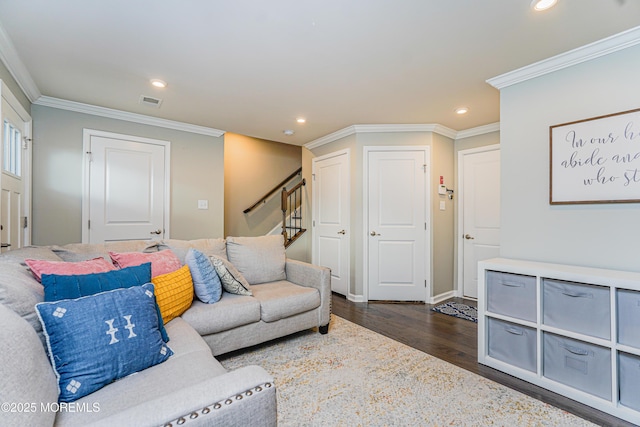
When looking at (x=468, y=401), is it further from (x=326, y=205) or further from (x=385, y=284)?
(x=326, y=205)

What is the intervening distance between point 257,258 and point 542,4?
2.71 meters

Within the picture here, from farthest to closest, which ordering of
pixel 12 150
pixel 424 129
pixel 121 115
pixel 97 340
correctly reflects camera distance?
pixel 424 129 < pixel 121 115 < pixel 12 150 < pixel 97 340

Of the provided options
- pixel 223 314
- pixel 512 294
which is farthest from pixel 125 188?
pixel 512 294

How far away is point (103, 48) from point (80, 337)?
204 centimetres

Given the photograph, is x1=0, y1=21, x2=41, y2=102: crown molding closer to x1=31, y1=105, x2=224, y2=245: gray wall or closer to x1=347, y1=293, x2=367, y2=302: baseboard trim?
x1=31, y1=105, x2=224, y2=245: gray wall

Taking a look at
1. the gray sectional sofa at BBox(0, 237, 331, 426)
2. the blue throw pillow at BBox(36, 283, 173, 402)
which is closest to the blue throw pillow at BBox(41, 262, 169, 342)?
the gray sectional sofa at BBox(0, 237, 331, 426)

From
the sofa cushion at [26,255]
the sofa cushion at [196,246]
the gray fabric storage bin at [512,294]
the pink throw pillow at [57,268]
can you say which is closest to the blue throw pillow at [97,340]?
the pink throw pillow at [57,268]

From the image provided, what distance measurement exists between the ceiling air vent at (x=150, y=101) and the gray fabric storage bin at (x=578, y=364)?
388cm

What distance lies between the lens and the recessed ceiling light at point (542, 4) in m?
1.63

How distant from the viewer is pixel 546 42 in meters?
2.00

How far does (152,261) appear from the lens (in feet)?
6.54

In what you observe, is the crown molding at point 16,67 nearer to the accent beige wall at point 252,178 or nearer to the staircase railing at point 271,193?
the accent beige wall at point 252,178

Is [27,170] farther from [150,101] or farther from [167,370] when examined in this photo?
[167,370]

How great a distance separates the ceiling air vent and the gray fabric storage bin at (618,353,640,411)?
4134 millimetres
